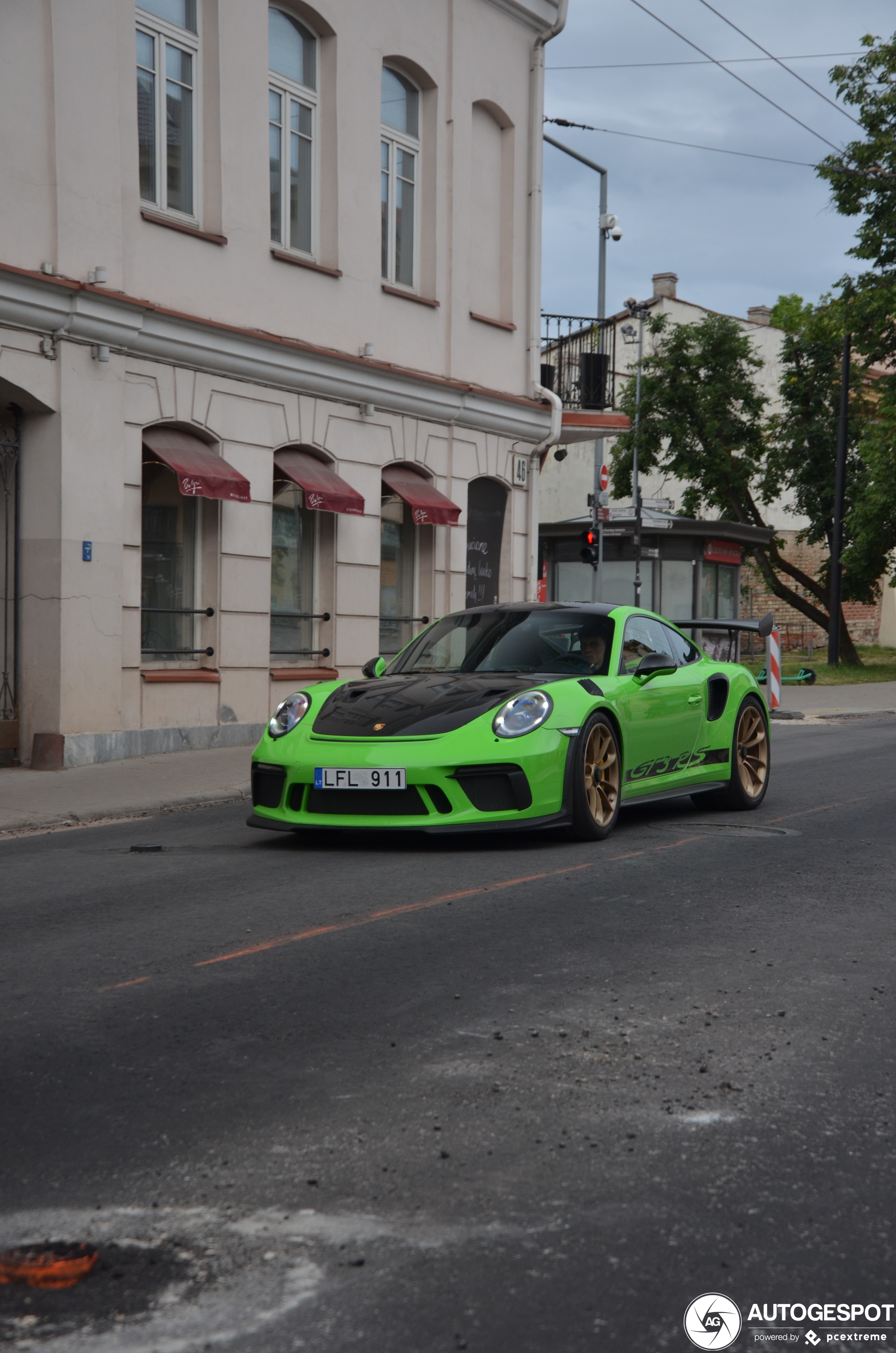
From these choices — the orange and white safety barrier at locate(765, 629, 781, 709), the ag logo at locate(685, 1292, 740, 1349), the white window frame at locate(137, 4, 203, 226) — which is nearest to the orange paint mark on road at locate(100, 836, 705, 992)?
the ag logo at locate(685, 1292, 740, 1349)

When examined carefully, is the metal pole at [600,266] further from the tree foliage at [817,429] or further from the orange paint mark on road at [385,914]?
the orange paint mark on road at [385,914]

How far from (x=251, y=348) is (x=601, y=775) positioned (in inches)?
354

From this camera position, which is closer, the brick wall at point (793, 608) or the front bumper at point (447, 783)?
the front bumper at point (447, 783)

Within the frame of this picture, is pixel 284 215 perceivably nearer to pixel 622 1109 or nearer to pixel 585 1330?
pixel 622 1109

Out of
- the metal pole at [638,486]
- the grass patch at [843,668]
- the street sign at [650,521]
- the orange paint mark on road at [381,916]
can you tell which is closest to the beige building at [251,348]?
the orange paint mark on road at [381,916]

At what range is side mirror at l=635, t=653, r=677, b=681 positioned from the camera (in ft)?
29.8

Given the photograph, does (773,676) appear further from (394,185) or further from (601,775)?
(601,775)

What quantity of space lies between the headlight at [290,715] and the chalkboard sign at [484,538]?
11.5 meters

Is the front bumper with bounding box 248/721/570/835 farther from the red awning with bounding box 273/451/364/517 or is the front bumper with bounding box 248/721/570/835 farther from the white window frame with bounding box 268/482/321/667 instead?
the white window frame with bounding box 268/482/321/667

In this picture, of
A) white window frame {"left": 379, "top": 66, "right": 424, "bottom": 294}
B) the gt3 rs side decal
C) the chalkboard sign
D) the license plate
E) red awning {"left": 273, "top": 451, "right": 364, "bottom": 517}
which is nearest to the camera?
the license plate

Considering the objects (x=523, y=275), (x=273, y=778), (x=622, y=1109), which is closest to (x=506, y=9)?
(x=523, y=275)

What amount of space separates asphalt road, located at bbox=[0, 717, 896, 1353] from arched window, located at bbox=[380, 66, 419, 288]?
13.4 m

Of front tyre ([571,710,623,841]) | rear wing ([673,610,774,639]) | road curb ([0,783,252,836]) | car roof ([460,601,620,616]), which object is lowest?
road curb ([0,783,252,836])

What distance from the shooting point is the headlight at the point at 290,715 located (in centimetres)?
854
